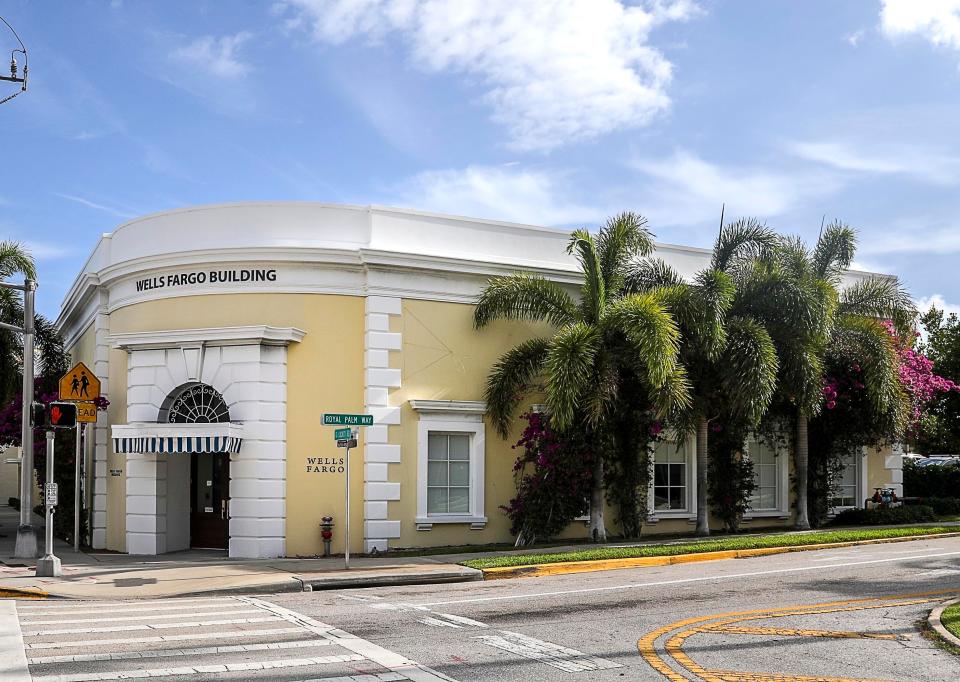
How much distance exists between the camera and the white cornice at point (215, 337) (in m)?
19.8

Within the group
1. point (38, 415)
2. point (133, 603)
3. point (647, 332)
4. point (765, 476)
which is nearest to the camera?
point (133, 603)

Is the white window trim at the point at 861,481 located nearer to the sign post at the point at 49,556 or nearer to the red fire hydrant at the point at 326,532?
the red fire hydrant at the point at 326,532

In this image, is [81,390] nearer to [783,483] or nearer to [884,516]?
[783,483]

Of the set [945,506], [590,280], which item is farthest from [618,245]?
[945,506]

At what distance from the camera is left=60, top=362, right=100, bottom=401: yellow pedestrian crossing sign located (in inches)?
752

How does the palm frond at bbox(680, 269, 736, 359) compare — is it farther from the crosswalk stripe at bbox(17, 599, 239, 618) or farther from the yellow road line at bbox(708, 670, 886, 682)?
the yellow road line at bbox(708, 670, 886, 682)

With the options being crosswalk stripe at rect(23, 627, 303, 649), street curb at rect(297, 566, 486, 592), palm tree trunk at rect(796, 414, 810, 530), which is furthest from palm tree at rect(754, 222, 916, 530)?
crosswalk stripe at rect(23, 627, 303, 649)

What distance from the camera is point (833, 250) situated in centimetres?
2384

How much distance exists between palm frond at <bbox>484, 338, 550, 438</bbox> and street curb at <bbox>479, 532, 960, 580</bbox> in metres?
4.63

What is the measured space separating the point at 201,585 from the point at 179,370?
6144 mm

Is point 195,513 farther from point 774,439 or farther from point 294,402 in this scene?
point 774,439

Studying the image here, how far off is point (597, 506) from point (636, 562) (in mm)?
3399

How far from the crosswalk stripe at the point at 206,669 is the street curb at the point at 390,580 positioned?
6.28m

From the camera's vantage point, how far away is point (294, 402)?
20172 mm
